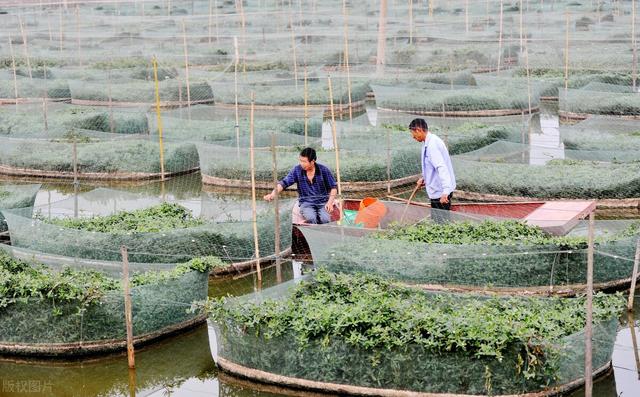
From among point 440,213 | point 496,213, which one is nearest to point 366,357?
point 440,213

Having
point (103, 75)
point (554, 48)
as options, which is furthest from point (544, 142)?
point (103, 75)

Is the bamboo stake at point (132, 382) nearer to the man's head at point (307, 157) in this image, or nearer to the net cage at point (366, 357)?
the net cage at point (366, 357)

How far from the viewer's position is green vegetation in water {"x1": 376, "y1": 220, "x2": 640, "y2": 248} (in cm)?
992

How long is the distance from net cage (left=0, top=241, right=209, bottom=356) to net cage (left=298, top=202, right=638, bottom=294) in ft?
5.29

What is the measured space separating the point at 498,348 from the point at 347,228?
11.6ft

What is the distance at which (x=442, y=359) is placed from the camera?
7621mm

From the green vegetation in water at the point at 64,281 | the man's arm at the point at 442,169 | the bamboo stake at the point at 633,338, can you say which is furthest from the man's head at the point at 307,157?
the bamboo stake at the point at 633,338

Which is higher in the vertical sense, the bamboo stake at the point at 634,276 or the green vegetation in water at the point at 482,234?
the green vegetation in water at the point at 482,234

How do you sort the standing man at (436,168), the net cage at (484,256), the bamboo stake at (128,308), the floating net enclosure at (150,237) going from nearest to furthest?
the bamboo stake at (128,308) → the net cage at (484,256) → the standing man at (436,168) → the floating net enclosure at (150,237)

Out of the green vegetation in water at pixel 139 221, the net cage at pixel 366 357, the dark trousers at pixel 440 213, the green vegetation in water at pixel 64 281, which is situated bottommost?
the net cage at pixel 366 357

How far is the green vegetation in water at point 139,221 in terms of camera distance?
11164mm

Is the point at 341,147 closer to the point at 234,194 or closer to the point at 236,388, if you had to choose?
the point at 234,194

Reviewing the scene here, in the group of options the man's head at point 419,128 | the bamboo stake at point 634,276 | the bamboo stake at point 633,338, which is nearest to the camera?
the bamboo stake at point 633,338

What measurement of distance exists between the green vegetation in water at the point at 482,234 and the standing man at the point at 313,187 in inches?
39.2
